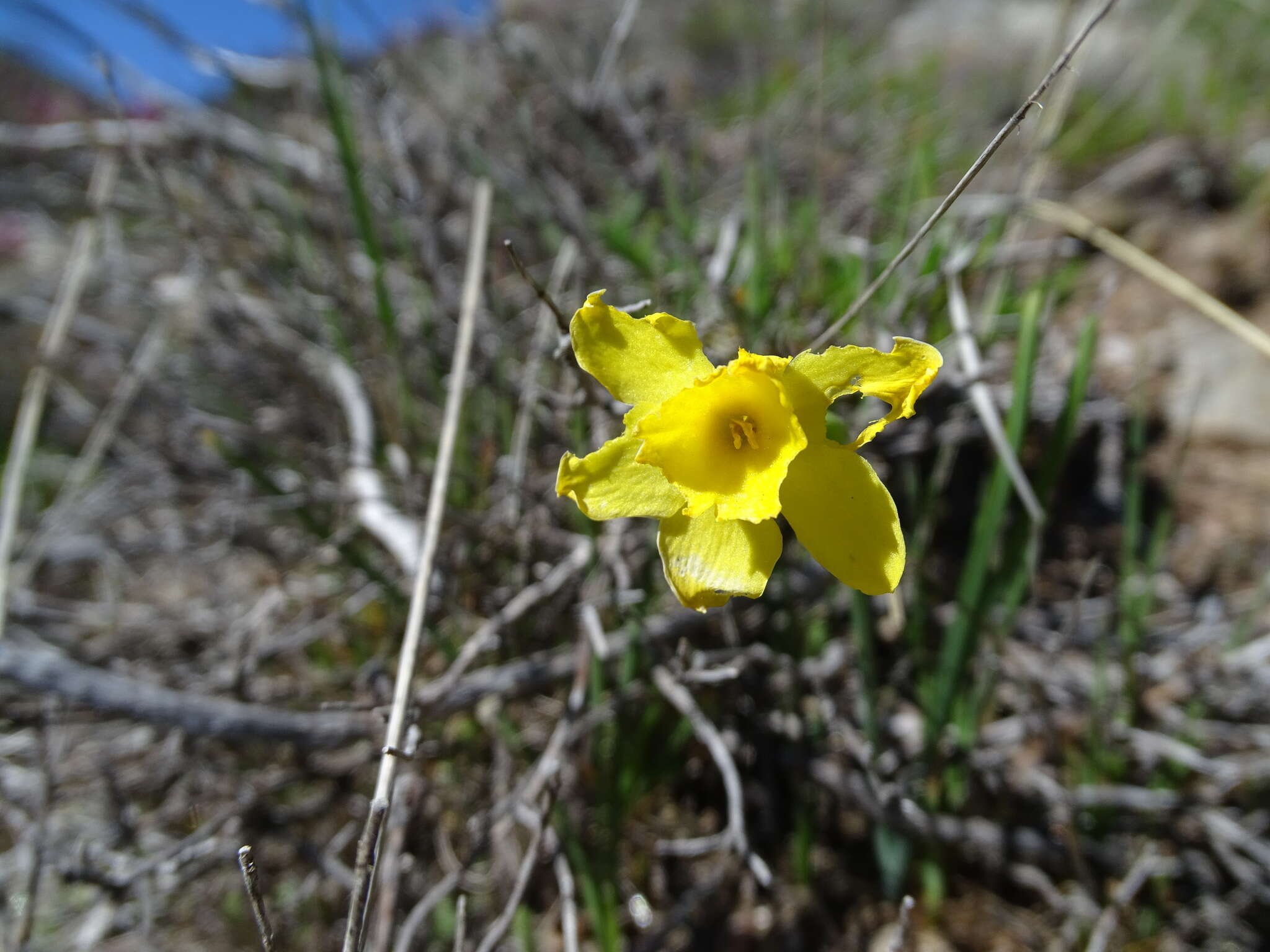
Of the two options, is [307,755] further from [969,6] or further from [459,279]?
[969,6]

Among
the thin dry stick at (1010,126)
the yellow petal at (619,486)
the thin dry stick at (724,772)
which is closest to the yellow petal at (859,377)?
the thin dry stick at (1010,126)

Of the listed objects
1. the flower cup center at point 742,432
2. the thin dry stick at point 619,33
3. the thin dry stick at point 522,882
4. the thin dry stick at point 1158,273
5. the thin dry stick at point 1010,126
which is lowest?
the thin dry stick at point 522,882

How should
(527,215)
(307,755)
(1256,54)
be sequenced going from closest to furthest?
(307,755)
(527,215)
(1256,54)

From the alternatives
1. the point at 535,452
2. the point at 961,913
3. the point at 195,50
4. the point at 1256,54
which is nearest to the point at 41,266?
the point at 195,50

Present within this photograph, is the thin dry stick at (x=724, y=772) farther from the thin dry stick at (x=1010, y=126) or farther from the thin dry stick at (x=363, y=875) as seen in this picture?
the thin dry stick at (x=1010, y=126)

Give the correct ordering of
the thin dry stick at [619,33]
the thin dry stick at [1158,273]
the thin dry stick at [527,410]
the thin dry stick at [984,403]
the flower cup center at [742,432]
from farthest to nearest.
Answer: the thin dry stick at [619,33] < the thin dry stick at [527,410] < the thin dry stick at [1158,273] < the thin dry stick at [984,403] < the flower cup center at [742,432]
